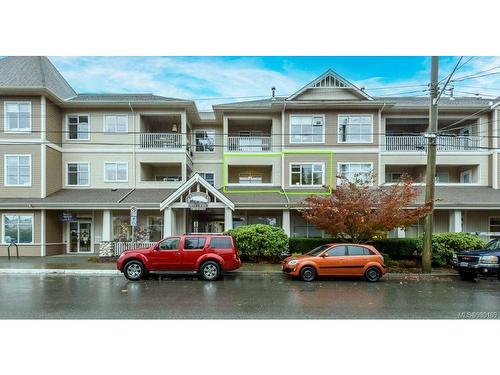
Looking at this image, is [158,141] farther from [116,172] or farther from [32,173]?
[32,173]

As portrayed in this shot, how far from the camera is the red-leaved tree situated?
16328 mm

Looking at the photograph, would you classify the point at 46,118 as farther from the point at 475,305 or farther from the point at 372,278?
the point at 475,305

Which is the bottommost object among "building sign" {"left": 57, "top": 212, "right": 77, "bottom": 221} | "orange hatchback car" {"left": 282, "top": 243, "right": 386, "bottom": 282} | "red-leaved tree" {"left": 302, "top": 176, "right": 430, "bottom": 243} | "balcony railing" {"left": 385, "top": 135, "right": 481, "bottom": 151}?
"orange hatchback car" {"left": 282, "top": 243, "right": 386, "bottom": 282}

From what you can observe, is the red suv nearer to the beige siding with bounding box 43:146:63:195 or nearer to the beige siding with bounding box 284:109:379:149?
the beige siding with bounding box 43:146:63:195

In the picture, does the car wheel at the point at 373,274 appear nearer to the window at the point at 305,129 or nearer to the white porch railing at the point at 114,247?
the window at the point at 305,129

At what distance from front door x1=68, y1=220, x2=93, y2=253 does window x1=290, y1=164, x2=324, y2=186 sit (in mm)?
13281

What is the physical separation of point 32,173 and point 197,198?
10.1 meters

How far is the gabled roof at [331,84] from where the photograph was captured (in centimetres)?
2373

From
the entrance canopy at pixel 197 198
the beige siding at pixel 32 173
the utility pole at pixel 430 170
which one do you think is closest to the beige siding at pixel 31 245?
the beige siding at pixel 32 173

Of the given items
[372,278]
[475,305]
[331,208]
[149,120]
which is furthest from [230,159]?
[475,305]

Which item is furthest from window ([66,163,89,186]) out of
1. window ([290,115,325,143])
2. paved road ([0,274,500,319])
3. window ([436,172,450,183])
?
window ([436,172,450,183])

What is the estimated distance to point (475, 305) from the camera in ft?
33.6

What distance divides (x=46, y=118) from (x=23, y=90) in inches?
74.4

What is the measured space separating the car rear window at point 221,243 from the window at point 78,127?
14.4 m
